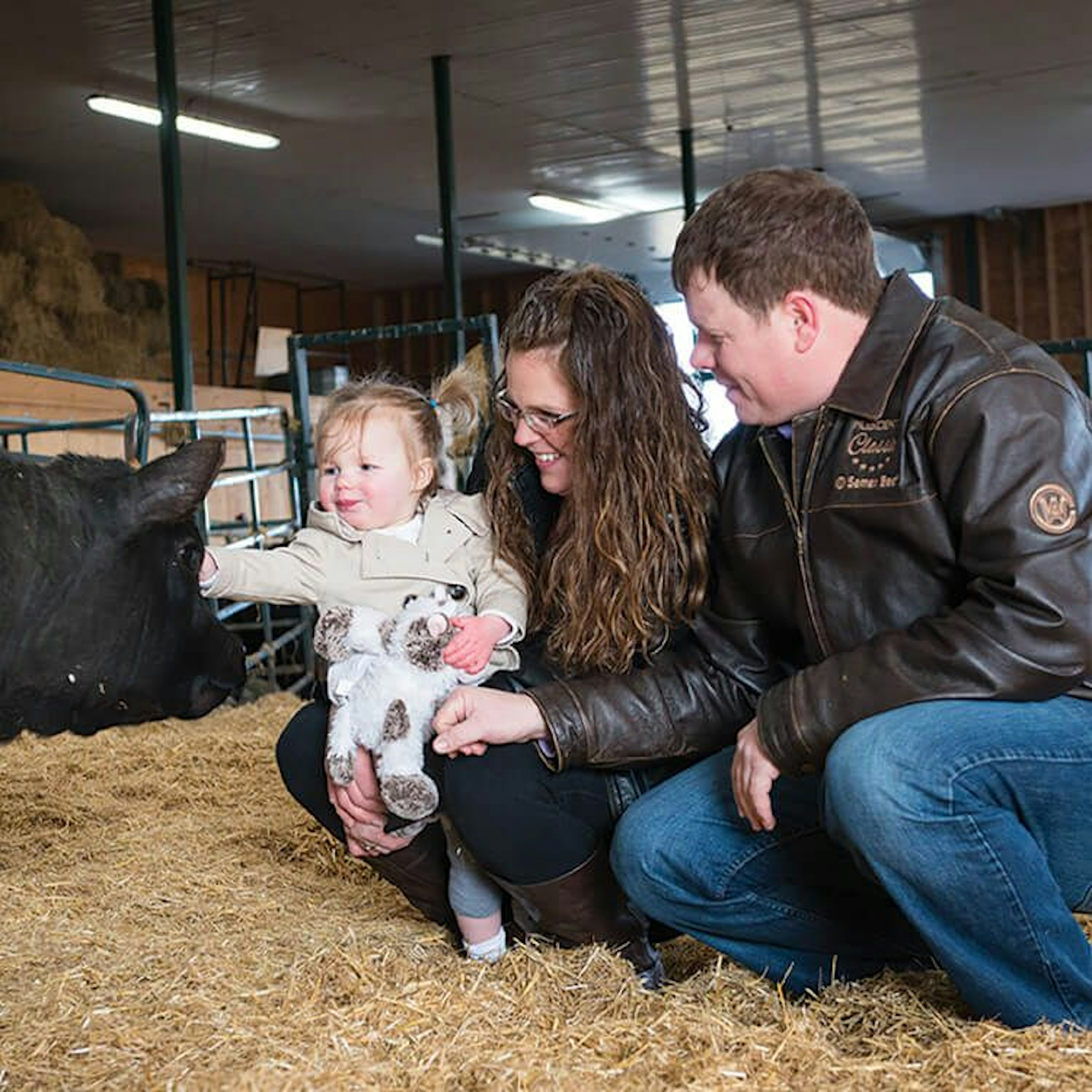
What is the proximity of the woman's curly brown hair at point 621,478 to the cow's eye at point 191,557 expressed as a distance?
2.40 ft

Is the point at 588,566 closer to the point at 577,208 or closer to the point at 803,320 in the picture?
the point at 803,320

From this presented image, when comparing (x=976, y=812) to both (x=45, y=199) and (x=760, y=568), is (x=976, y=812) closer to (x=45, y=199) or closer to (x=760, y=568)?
(x=760, y=568)

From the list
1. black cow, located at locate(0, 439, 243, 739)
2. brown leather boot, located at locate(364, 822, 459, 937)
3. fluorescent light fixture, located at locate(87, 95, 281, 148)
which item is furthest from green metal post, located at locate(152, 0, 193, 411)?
brown leather boot, located at locate(364, 822, 459, 937)

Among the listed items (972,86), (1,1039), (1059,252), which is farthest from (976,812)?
(1059,252)

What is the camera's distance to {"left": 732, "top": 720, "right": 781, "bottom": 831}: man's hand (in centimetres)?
223

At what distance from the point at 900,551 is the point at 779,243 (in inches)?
19.3

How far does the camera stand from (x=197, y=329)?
17.7 metres

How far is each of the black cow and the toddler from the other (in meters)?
0.12

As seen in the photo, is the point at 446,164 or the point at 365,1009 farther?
the point at 446,164

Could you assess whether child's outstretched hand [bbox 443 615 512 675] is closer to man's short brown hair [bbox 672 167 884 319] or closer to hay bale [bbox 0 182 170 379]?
man's short brown hair [bbox 672 167 884 319]

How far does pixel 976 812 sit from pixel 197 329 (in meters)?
16.5

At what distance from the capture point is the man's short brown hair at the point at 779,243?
2238 millimetres

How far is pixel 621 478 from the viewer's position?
2529 mm

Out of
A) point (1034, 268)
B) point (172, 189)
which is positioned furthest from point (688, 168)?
point (1034, 268)
